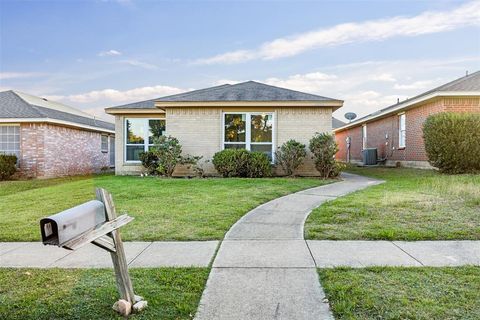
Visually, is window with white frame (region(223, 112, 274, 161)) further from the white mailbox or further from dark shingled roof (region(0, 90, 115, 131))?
the white mailbox

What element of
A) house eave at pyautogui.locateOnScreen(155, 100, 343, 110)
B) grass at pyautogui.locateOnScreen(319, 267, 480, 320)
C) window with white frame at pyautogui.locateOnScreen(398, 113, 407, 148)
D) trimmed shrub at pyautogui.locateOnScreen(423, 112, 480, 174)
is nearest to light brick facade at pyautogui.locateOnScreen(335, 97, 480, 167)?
window with white frame at pyautogui.locateOnScreen(398, 113, 407, 148)

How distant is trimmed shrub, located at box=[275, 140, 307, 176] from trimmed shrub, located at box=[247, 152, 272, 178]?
629 mm

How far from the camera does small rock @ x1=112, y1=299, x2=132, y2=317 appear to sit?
291 centimetres

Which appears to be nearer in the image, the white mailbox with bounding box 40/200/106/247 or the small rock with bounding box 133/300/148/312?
the white mailbox with bounding box 40/200/106/247

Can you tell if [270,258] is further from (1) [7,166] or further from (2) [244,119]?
(1) [7,166]

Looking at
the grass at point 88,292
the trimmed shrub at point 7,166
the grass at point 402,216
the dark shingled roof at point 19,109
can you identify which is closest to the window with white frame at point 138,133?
the dark shingled roof at point 19,109

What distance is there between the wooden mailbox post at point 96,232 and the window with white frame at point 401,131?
18.5m

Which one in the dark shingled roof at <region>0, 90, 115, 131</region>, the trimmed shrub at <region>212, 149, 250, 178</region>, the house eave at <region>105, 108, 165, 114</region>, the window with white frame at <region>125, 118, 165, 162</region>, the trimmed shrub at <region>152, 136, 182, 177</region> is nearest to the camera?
the trimmed shrub at <region>212, 149, 250, 178</region>

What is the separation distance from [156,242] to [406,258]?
11.0 feet

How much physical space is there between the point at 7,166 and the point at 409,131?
1892 cm

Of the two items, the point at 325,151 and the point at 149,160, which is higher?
the point at 325,151

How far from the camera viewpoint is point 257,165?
44.9ft

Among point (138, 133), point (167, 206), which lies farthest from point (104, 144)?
point (167, 206)

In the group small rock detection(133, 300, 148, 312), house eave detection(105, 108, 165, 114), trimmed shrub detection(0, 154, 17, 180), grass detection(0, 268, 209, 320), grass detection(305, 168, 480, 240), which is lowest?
grass detection(0, 268, 209, 320)
